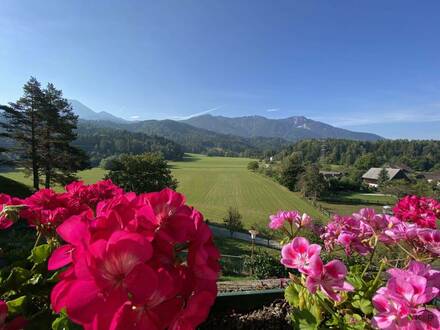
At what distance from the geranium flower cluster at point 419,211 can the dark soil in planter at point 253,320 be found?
155cm

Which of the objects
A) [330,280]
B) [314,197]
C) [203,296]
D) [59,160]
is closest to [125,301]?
[203,296]

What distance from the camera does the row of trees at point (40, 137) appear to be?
29750 millimetres

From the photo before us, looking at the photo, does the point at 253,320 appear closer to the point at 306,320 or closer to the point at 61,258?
the point at 306,320

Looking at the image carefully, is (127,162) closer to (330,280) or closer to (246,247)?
(246,247)

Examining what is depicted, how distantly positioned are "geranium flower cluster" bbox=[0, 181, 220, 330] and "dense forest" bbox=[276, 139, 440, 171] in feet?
454

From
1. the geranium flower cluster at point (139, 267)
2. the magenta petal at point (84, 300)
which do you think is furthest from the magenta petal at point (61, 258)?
the magenta petal at point (84, 300)

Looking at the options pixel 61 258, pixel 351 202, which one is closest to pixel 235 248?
pixel 61 258

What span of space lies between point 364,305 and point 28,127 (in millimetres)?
34939

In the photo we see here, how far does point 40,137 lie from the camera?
30734 mm

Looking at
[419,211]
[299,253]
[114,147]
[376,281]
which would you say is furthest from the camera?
[114,147]

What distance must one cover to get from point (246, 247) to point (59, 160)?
20128mm

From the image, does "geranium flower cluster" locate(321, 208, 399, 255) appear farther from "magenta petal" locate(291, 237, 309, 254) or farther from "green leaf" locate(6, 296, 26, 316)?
"green leaf" locate(6, 296, 26, 316)

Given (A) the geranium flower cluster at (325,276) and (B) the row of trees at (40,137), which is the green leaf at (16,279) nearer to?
(A) the geranium flower cluster at (325,276)

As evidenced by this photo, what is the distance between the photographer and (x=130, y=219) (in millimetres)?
950
